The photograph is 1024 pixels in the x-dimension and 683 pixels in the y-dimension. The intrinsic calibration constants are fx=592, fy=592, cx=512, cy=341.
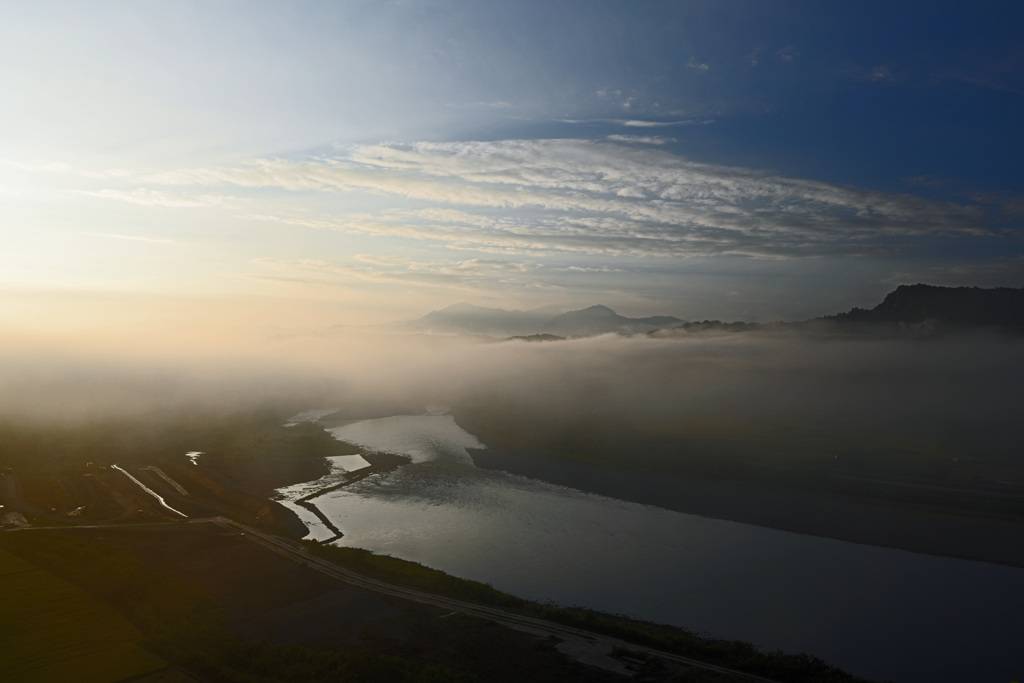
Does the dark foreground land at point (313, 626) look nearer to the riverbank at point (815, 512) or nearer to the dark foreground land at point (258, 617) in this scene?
the dark foreground land at point (258, 617)

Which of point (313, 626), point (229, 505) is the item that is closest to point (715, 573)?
point (313, 626)

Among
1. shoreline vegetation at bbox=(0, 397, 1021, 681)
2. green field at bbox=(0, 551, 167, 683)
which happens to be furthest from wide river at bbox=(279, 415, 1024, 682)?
green field at bbox=(0, 551, 167, 683)

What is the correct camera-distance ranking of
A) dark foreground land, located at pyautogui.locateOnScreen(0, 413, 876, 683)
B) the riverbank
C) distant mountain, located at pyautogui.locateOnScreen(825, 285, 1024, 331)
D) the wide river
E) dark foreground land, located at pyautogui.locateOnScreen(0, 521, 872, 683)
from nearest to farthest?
dark foreground land, located at pyautogui.locateOnScreen(0, 521, 872, 683)
dark foreground land, located at pyautogui.locateOnScreen(0, 413, 876, 683)
the wide river
the riverbank
distant mountain, located at pyautogui.locateOnScreen(825, 285, 1024, 331)

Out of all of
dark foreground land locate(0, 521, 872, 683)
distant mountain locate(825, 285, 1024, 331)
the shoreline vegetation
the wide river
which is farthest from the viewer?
distant mountain locate(825, 285, 1024, 331)

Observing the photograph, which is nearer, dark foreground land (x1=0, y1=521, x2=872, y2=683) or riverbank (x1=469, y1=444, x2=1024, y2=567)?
dark foreground land (x1=0, y1=521, x2=872, y2=683)

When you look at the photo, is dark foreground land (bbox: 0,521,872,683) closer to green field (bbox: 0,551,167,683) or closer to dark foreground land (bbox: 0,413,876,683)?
dark foreground land (bbox: 0,413,876,683)

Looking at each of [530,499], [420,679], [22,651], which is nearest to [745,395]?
[530,499]

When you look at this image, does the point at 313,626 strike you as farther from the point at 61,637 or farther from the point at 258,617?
the point at 61,637
